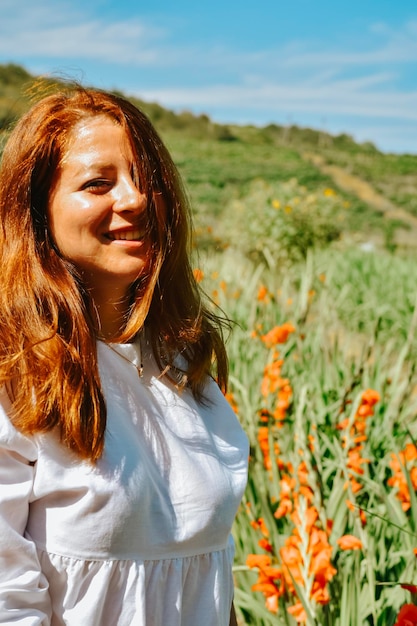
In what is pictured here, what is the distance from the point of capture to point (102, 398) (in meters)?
0.92

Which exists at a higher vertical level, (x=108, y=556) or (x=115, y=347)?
(x=115, y=347)

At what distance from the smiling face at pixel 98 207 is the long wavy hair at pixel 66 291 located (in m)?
0.02

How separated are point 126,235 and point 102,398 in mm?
264

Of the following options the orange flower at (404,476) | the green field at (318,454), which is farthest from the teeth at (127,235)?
the orange flower at (404,476)

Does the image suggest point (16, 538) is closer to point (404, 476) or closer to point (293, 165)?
point (404, 476)

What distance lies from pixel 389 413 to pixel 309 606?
1004 millimetres

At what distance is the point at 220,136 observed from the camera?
63.8 metres

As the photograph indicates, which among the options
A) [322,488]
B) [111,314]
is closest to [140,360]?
[111,314]

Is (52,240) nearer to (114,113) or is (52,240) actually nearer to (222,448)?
(114,113)

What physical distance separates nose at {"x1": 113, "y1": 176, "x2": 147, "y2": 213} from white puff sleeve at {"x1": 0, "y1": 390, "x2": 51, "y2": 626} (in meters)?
0.34

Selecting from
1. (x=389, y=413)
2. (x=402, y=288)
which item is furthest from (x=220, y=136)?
(x=389, y=413)

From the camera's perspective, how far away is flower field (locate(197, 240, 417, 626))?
143cm

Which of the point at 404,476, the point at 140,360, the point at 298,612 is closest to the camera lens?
the point at 140,360

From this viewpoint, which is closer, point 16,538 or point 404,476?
point 16,538
